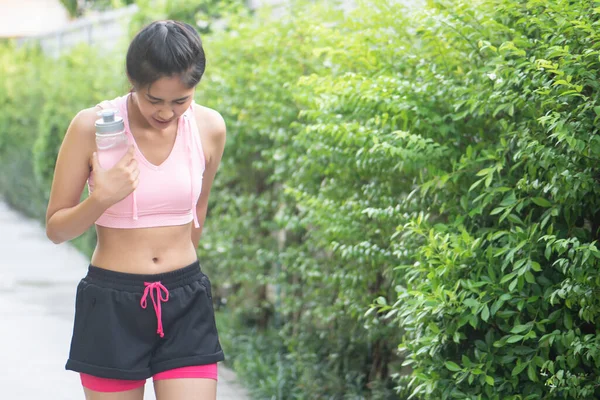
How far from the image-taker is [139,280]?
315cm

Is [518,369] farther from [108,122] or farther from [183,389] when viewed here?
[108,122]

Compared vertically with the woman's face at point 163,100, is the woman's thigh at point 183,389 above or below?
below

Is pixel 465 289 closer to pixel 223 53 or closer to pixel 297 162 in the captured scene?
pixel 297 162

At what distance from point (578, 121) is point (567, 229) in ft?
1.49

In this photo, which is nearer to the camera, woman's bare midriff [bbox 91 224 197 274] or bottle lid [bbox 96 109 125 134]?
bottle lid [bbox 96 109 125 134]

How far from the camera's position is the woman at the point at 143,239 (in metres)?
3.05

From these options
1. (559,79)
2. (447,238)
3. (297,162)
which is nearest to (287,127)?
(297,162)

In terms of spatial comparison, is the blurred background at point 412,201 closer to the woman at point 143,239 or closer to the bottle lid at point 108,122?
the woman at point 143,239

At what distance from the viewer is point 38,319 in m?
8.37

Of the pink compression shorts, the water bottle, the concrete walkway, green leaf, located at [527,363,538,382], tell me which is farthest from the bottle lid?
the concrete walkway

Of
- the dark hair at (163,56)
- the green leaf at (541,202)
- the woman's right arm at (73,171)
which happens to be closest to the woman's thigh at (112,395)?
the woman's right arm at (73,171)

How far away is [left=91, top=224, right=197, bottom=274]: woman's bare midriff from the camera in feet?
10.4

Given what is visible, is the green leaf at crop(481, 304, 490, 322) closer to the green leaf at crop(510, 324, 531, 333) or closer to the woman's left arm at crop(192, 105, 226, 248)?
the green leaf at crop(510, 324, 531, 333)

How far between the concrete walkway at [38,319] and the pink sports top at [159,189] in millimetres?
3021
